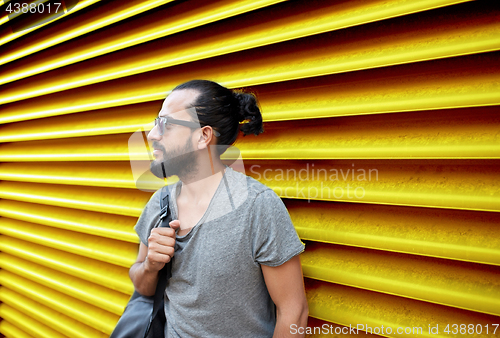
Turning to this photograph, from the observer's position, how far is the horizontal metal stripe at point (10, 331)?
11.1 feet

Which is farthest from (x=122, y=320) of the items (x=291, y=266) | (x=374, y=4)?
(x=374, y=4)

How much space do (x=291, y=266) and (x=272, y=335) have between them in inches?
15.8

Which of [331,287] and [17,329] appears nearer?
[331,287]

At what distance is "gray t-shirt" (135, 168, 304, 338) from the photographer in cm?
130

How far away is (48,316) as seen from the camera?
2.98 metres

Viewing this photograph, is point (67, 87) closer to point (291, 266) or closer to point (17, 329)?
point (291, 266)

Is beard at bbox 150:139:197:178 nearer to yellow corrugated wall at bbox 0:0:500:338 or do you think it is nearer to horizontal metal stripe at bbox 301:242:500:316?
yellow corrugated wall at bbox 0:0:500:338

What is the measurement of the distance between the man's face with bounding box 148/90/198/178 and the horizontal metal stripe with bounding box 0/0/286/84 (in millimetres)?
512

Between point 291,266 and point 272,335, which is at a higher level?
point 291,266

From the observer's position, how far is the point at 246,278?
1341 millimetres

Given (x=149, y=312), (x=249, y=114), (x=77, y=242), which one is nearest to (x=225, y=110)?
(x=249, y=114)

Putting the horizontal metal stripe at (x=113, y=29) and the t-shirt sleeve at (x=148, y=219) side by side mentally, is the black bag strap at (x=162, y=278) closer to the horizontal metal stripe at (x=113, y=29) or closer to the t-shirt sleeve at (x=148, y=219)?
the t-shirt sleeve at (x=148, y=219)

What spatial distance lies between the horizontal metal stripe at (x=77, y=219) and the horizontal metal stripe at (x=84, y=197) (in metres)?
0.11

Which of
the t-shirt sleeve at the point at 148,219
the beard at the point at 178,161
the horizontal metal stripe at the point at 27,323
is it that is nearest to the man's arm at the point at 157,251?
the t-shirt sleeve at the point at 148,219
